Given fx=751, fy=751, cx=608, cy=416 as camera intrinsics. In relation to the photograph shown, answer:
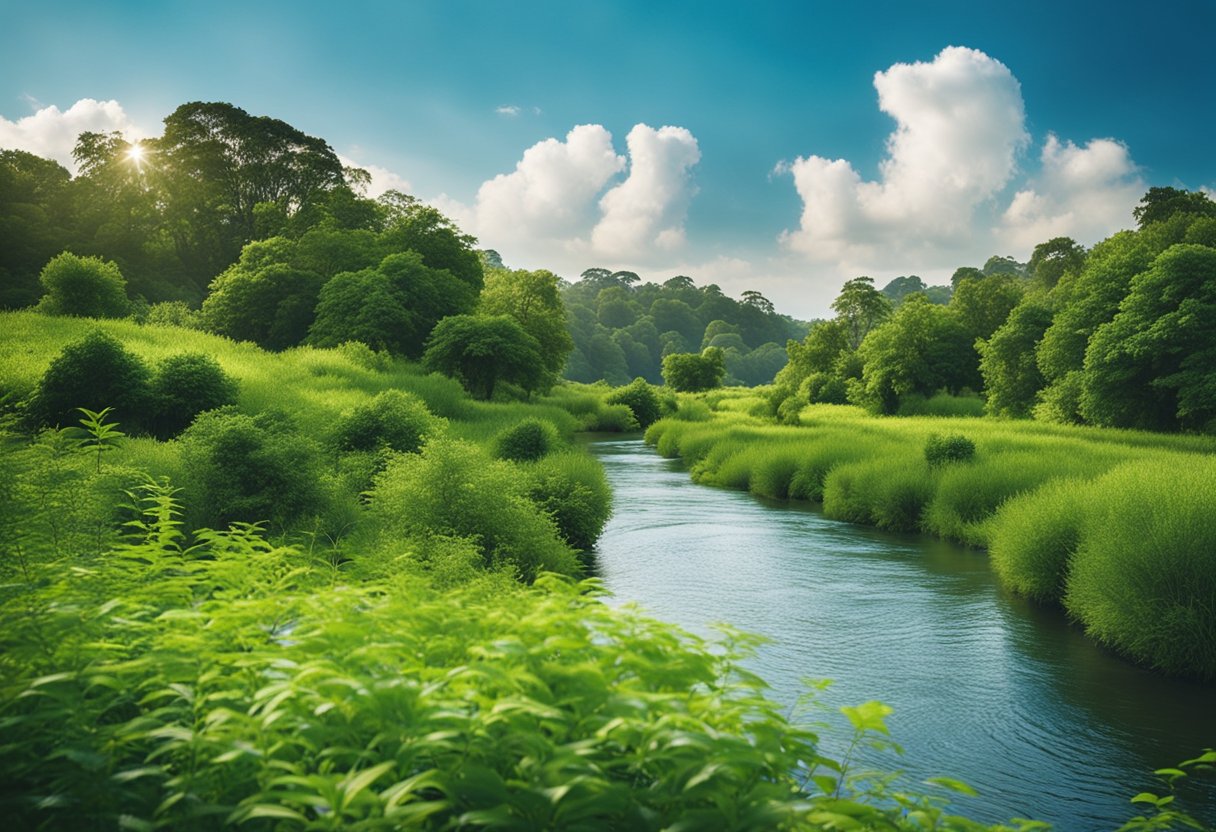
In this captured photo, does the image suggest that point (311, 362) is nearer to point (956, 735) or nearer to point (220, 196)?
point (956, 735)

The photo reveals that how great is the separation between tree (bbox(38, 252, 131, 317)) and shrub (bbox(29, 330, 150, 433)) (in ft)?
60.4

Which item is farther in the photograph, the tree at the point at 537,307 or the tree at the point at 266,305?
the tree at the point at 537,307

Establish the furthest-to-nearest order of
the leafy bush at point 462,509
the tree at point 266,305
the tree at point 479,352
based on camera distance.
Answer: the tree at point 266,305 < the tree at point 479,352 < the leafy bush at point 462,509

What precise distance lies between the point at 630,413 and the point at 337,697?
58191mm

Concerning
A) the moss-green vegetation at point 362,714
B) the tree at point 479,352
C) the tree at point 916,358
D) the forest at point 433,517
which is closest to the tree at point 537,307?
the forest at point 433,517

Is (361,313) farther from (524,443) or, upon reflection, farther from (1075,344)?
(1075,344)

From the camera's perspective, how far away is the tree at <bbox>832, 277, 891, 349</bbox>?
279ft

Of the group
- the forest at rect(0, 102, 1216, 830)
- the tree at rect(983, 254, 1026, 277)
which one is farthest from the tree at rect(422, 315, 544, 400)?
the tree at rect(983, 254, 1026, 277)

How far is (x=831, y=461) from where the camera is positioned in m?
26.7

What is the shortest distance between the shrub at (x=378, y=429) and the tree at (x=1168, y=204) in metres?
57.3

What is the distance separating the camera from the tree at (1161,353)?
92.2ft

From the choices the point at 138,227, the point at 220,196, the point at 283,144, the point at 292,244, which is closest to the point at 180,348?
the point at 292,244

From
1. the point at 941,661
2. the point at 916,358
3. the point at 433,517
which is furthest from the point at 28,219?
the point at 941,661

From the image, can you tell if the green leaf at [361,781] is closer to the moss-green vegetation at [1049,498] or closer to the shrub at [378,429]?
the moss-green vegetation at [1049,498]
